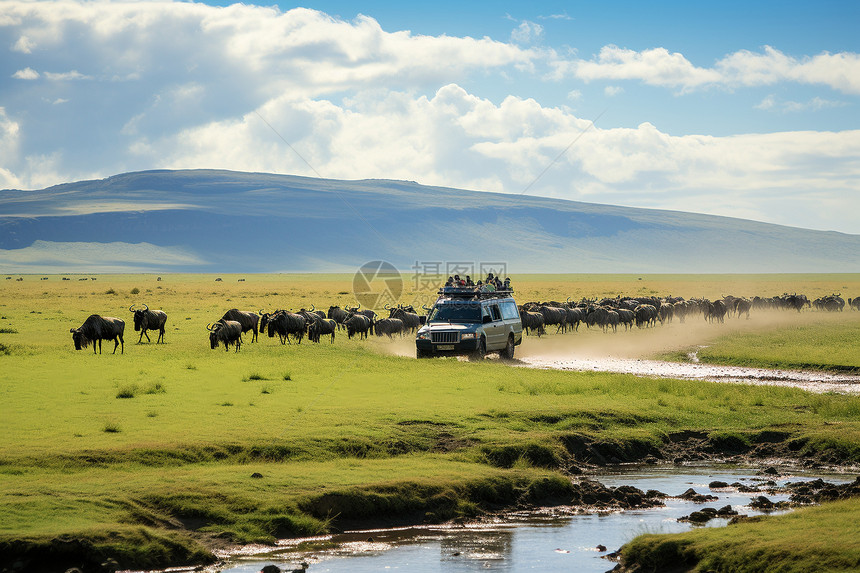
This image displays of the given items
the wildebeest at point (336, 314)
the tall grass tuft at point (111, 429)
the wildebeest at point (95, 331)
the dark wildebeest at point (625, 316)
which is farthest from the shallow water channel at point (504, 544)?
the dark wildebeest at point (625, 316)

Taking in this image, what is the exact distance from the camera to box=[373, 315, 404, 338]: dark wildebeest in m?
42.9

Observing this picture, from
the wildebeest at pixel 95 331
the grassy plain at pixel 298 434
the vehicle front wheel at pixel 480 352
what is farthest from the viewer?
the wildebeest at pixel 95 331

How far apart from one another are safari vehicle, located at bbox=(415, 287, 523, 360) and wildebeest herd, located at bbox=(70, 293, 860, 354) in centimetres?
322

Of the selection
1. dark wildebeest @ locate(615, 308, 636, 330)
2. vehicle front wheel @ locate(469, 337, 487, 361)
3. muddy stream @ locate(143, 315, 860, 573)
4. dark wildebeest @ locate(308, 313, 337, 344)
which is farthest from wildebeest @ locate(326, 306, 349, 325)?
muddy stream @ locate(143, 315, 860, 573)

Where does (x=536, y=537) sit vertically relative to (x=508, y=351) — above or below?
below

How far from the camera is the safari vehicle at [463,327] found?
29891 millimetres

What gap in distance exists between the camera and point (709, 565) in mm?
10758

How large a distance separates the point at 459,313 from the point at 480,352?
152cm

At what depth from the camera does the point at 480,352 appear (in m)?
30.2

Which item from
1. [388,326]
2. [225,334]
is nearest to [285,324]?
[225,334]

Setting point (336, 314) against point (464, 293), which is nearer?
point (464, 293)

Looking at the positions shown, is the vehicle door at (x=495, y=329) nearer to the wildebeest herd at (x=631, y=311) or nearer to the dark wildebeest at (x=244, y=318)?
the dark wildebeest at (x=244, y=318)

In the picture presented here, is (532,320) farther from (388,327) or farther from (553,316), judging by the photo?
(388,327)

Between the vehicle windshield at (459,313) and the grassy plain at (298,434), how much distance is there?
1.76 m
